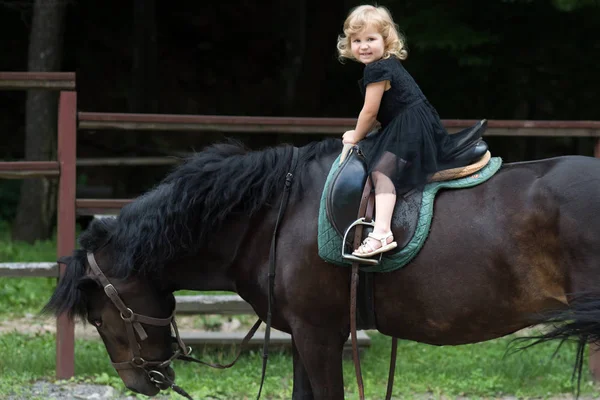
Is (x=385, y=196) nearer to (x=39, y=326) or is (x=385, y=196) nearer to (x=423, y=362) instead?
(x=423, y=362)

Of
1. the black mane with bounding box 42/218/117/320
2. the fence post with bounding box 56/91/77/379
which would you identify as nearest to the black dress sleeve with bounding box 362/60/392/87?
the black mane with bounding box 42/218/117/320

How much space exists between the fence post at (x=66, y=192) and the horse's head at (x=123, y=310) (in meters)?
1.67

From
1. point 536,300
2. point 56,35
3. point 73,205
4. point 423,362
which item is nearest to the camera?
point 536,300

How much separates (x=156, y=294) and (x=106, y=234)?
36cm

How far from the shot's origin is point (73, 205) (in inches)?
215

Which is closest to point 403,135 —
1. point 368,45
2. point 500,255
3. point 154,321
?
point 368,45

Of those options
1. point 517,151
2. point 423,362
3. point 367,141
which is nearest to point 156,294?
point 367,141

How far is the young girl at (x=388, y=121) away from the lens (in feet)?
10.8

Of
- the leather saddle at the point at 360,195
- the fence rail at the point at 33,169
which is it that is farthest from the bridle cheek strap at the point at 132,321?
the fence rail at the point at 33,169

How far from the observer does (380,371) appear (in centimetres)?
576

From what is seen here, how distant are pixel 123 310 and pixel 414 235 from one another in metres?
1.34

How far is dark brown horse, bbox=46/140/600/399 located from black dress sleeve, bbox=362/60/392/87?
42cm

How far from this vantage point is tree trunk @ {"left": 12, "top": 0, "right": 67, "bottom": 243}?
9.30m

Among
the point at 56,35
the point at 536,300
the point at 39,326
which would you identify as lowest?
the point at 39,326
